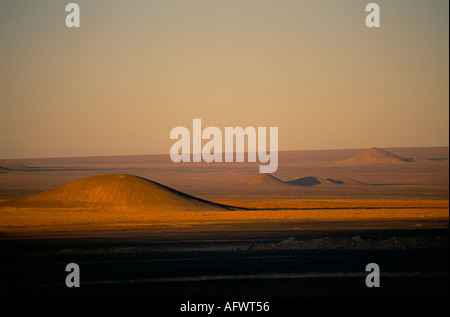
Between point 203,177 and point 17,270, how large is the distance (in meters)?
141

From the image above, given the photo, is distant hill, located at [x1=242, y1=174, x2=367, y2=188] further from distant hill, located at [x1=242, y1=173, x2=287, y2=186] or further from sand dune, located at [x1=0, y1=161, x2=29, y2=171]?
sand dune, located at [x1=0, y1=161, x2=29, y2=171]

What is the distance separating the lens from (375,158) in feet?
603

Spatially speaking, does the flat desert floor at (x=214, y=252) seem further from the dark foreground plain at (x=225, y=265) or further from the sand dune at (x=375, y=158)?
the sand dune at (x=375, y=158)

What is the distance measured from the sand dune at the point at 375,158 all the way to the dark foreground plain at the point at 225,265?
496 ft

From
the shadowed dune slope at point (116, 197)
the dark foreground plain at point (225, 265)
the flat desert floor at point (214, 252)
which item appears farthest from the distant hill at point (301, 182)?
the dark foreground plain at point (225, 265)

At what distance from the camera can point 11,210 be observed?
188ft

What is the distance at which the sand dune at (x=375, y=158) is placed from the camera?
181m

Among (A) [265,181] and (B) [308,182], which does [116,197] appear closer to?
(B) [308,182]

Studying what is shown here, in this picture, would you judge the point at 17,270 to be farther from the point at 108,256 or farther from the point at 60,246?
the point at 60,246

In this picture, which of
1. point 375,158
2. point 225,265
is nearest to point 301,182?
point 375,158

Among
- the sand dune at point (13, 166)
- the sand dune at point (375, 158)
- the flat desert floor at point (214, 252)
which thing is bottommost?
the sand dune at point (13, 166)

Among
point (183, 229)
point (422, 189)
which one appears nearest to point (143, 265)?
point (183, 229)

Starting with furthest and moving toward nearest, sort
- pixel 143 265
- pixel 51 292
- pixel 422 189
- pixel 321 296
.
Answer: pixel 422 189
pixel 143 265
pixel 51 292
pixel 321 296

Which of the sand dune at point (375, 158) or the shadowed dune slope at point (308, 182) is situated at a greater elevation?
the sand dune at point (375, 158)
